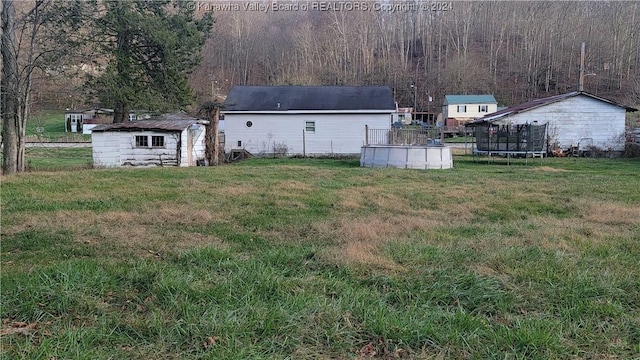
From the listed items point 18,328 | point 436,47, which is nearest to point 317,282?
point 18,328

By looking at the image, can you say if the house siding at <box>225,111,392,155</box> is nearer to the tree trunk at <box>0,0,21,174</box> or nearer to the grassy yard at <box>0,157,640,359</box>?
the tree trunk at <box>0,0,21,174</box>

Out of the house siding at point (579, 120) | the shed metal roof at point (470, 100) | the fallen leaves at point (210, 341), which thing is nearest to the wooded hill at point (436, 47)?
the shed metal roof at point (470, 100)

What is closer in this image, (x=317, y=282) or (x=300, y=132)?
(x=317, y=282)

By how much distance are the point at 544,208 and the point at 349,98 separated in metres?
19.9

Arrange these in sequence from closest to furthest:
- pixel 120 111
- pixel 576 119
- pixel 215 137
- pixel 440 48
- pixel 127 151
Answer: pixel 127 151 → pixel 215 137 → pixel 576 119 → pixel 120 111 → pixel 440 48

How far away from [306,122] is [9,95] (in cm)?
1482

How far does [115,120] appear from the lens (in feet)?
83.6

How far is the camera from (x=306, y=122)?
2652 cm

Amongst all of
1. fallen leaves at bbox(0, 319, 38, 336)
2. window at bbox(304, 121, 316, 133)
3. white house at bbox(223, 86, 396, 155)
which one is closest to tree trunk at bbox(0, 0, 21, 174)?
white house at bbox(223, 86, 396, 155)

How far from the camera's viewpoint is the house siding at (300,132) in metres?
26.1

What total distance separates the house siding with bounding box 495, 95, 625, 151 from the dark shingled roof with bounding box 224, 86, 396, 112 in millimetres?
6640

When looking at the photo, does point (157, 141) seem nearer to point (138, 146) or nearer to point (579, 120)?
point (138, 146)

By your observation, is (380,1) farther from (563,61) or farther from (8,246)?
(8,246)

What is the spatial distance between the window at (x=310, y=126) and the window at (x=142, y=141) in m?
9.30
